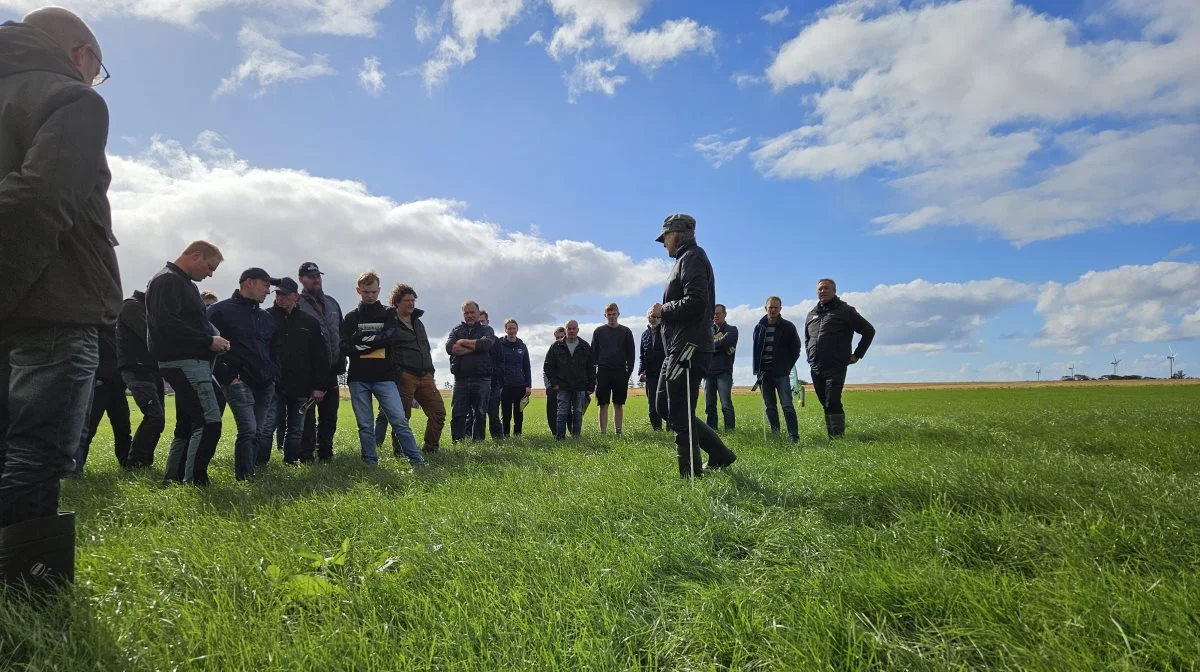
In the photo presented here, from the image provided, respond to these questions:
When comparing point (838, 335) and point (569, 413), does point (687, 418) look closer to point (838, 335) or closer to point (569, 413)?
point (838, 335)

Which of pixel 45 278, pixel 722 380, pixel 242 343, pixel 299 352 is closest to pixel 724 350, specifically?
pixel 722 380

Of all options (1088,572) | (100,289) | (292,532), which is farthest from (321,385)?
(1088,572)

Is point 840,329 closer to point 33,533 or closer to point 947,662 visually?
point 947,662

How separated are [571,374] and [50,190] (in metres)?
8.39

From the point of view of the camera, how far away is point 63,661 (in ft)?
6.42

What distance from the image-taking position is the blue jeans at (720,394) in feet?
32.5

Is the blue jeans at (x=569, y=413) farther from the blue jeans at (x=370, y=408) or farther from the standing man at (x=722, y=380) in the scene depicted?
the blue jeans at (x=370, y=408)

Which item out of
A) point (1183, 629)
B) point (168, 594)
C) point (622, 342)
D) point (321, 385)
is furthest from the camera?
point (622, 342)

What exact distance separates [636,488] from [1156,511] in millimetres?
3047

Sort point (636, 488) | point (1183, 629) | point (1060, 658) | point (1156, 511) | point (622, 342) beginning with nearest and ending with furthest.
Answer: point (1060, 658) < point (1183, 629) < point (1156, 511) < point (636, 488) < point (622, 342)

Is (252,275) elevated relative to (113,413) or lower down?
elevated

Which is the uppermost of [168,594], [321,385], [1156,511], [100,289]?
[100,289]

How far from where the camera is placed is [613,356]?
10.6 meters

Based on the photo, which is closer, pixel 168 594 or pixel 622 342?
pixel 168 594
